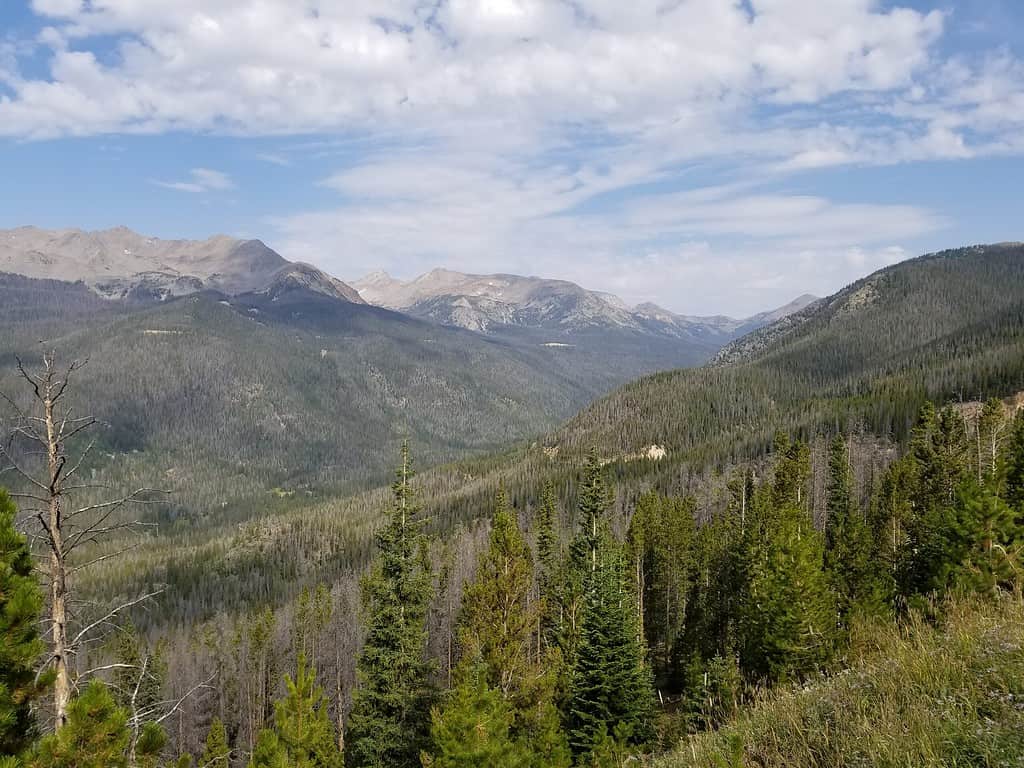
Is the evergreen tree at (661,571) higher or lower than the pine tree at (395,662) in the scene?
lower

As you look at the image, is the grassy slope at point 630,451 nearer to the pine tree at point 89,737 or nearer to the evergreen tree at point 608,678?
the evergreen tree at point 608,678

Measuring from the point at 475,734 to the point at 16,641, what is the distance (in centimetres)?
1325

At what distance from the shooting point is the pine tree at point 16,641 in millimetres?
9031

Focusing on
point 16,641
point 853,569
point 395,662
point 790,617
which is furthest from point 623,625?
point 16,641

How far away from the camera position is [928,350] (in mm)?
198500

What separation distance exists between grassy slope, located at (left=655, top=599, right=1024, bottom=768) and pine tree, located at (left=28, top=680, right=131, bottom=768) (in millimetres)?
8587

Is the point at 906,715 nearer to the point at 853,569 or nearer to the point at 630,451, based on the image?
the point at 853,569

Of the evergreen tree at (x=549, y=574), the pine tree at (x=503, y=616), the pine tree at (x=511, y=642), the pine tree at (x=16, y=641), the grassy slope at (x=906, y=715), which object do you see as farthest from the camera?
the evergreen tree at (x=549, y=574)

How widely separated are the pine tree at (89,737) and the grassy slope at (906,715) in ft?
28.2

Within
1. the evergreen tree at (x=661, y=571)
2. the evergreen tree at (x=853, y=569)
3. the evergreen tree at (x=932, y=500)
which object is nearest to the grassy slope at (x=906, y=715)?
the evergreen tree at (x=932, y=500)

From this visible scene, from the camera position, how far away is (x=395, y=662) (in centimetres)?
2536

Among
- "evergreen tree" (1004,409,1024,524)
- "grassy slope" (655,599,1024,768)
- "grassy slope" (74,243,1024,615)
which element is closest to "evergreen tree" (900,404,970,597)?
"evergreen tree" (1004,409,1024,524)

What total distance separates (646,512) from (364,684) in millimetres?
44068

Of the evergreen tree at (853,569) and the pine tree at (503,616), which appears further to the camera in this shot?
the evergreen tree at (853,569)
